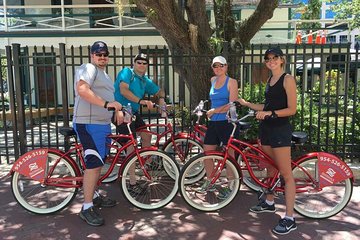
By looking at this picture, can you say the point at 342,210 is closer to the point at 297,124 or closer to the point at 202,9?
the point at 297,124

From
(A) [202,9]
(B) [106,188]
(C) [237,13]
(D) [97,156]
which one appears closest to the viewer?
(D) [97,156]

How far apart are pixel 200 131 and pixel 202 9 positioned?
2.61 metres

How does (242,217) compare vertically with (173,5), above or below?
below

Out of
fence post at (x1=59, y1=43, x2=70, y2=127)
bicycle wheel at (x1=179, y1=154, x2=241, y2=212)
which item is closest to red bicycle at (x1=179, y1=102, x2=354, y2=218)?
bicycle wheel at (x1=179, y1=154, x2=241, y2=212)

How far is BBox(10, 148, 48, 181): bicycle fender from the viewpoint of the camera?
4.29m

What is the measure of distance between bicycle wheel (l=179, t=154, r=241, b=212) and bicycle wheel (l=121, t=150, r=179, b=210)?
14 cm

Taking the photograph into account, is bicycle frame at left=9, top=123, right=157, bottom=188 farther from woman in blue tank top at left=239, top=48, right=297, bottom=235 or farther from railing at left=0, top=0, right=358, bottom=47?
railing at left=0, top=0, right=358, bottom=47

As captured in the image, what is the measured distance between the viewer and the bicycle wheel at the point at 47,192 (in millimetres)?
4344

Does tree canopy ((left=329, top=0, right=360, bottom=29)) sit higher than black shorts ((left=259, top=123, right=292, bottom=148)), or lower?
higher

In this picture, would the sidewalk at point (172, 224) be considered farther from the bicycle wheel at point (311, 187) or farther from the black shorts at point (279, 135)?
the black shorts at point (279, 135)

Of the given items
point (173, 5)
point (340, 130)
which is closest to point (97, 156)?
point (173, 5)

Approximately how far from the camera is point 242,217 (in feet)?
14.2

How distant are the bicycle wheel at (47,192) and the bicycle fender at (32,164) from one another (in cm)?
6


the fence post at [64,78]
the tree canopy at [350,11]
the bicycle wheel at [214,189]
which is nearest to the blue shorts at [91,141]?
the bicycle wheel at [214,189]
